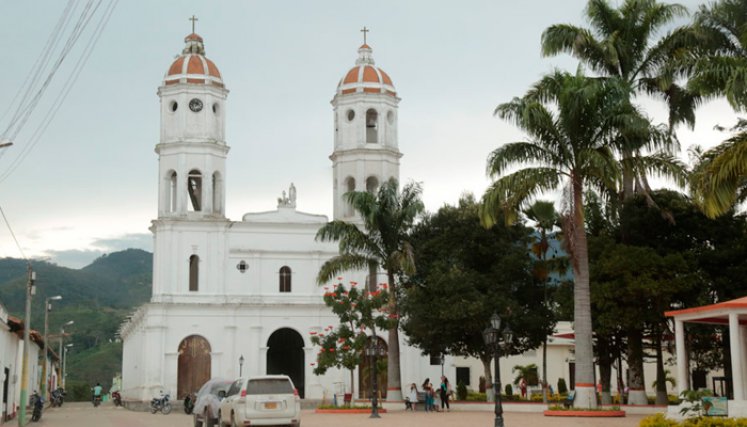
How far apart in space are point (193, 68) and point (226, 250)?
9794mm

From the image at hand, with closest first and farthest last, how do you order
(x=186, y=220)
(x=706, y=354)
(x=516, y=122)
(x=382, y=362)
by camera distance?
(x=516, y=122) → (x=706, y=354) → (x=382, y=362) → (x=186, y=220)

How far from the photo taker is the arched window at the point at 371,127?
5603 centimetres

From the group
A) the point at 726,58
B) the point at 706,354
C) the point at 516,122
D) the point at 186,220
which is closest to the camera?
the point at 726,58

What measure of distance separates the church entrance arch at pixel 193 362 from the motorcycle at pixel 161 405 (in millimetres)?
3497

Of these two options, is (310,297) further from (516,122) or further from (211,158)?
(516,122)

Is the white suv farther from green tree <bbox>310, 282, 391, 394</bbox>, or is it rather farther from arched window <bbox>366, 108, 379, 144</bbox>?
arched window <bbox>366, 108, 379, 144</bbox>

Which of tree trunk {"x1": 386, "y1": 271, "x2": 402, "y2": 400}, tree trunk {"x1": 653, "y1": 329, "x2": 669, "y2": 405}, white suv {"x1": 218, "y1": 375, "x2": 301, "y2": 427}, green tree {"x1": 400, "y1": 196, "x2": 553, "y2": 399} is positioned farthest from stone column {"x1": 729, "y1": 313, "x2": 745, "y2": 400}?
tree trunk {"x1": 386, "y1": 271, "x2": 402, "y2": 400}

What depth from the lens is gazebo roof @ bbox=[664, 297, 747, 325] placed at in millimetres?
22094

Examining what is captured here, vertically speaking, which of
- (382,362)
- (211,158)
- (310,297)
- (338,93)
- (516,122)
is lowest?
(382,362)

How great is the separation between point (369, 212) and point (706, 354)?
46.4ft

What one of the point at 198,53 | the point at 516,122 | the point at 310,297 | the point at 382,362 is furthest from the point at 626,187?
the point at 198,53

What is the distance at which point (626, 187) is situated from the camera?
112 ft

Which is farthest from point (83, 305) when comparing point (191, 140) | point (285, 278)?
point (191, 140)

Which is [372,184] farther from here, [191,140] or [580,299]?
[580,299]
